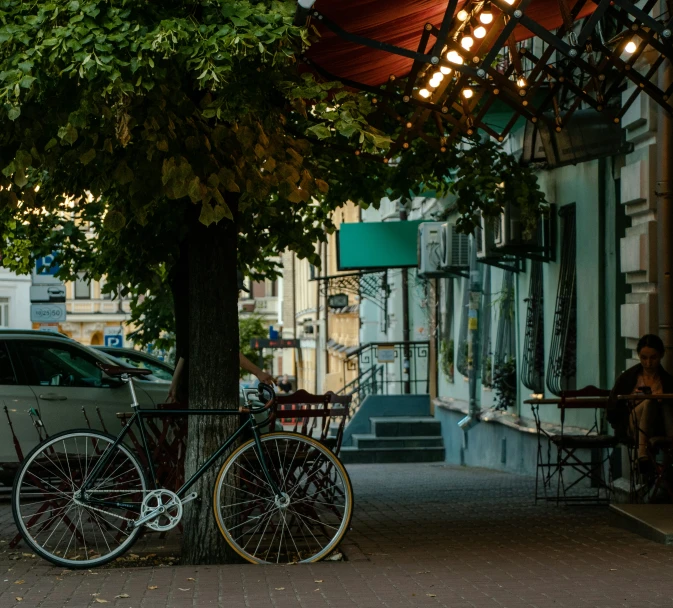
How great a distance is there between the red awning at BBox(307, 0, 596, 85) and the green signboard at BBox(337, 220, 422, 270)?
13693mm

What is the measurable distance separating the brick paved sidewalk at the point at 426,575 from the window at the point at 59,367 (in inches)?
137

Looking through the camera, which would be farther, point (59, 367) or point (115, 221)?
point (59, 367)

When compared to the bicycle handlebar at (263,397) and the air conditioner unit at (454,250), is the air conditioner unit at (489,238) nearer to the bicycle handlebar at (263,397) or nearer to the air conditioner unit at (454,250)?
the air conditioner unit at (454,250)

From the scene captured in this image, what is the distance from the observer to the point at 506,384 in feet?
61.9

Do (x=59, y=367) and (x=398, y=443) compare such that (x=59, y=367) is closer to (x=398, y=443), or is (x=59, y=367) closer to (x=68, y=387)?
(x=68, y=387)

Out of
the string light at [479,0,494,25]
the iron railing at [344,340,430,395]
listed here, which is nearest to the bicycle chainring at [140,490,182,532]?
the string light at [479,0,494,25]

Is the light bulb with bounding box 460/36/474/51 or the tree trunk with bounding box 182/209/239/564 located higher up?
the light bulb with bounding box 460/36/474/51

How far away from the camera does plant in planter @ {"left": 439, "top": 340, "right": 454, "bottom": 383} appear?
965 inches

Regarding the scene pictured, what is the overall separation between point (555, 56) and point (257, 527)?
880cm

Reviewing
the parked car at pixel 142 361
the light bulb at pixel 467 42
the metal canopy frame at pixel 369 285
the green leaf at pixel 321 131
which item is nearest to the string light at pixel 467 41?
the light bulb at pixel 467 42

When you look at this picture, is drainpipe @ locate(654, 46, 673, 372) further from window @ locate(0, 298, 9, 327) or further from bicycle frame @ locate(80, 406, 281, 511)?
window @ locate(0, 298, 9, 327)

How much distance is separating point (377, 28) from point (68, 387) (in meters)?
6.18

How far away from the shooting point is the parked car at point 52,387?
44.3 feet

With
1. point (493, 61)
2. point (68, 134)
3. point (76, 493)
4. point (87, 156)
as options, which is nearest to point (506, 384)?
point (493, 61)
